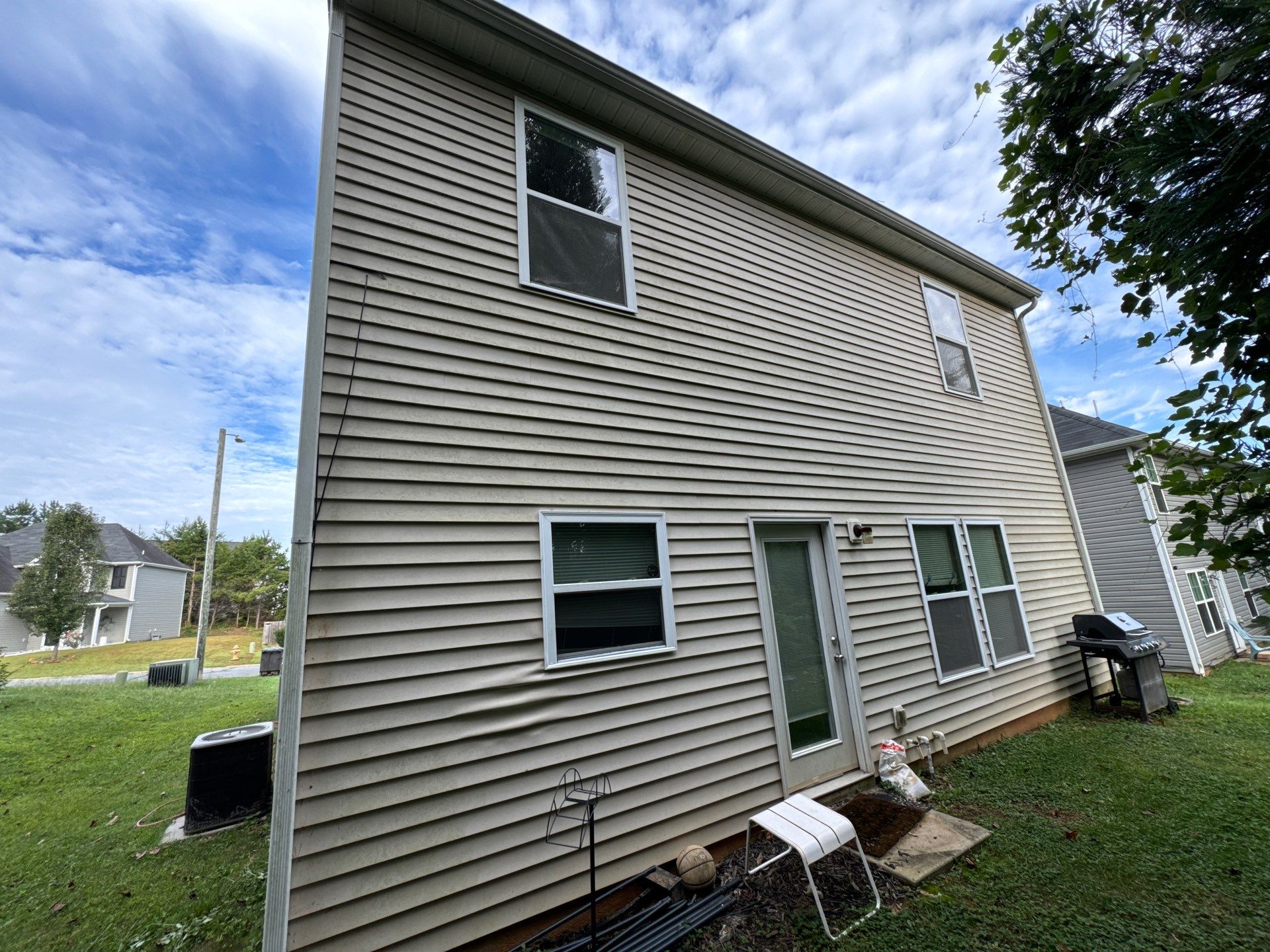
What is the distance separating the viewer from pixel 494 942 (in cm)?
245

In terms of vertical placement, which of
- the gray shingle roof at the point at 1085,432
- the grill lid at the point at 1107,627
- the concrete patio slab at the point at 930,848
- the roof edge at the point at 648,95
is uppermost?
the roof edge at the point at 648,95

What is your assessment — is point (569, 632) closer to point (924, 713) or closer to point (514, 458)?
point (514, 458)

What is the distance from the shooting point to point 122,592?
2103cm

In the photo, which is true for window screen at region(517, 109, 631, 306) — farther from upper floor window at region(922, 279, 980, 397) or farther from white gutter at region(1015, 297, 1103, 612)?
white gutter at region(1015, 297, 1103, 612)

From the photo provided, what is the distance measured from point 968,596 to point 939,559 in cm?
57

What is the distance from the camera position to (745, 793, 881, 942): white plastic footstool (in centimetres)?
257

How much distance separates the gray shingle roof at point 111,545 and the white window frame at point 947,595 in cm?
2711

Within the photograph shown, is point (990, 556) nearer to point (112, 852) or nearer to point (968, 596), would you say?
point (968, 596)

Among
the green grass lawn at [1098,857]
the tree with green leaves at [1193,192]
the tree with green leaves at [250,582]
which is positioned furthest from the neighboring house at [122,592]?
the tree with green leaves at [1193,192]

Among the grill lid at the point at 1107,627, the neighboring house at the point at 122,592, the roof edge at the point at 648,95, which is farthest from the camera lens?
the neighboring house at the point at 122,592

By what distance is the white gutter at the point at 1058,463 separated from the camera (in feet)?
22.6

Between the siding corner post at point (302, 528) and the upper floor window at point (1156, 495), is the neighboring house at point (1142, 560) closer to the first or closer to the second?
the upper floor window at point (1156, 495)

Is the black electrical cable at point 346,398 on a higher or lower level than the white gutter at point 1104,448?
lower

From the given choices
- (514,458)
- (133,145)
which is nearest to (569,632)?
(514,458)
